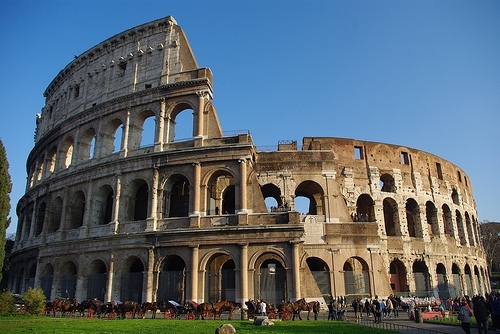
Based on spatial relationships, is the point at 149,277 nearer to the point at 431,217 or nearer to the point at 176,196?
the point at 176,196

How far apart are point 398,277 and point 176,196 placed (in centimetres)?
1595

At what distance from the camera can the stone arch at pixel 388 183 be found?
28.1 metres

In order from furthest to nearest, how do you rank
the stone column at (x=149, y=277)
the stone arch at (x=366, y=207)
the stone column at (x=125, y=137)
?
the stone arch at (x=366, y=207), the stone column at (x=125, y=137), the stone column at (x=149, y=277)

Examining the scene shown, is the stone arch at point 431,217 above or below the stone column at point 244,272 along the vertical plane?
above

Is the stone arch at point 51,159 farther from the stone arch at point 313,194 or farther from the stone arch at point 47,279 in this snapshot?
the stone arch at point 313,194

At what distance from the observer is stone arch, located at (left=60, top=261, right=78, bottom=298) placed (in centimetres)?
2269

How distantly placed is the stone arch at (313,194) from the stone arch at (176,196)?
687 centimetres

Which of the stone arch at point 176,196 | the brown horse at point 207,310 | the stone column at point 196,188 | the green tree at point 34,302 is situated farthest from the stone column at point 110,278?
the brown horse at point 207,310

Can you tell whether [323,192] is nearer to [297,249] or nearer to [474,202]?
[297,249]

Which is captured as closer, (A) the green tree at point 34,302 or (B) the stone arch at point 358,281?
(A) the green tree at point 34,302

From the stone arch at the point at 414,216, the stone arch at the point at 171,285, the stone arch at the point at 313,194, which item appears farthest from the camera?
the stone arch at the point at 414,216

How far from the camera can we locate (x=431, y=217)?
30.2 metres

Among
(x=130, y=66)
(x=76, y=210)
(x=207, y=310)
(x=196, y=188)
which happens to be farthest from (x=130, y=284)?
(x=130, y=66)

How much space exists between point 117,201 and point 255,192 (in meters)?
8.03
